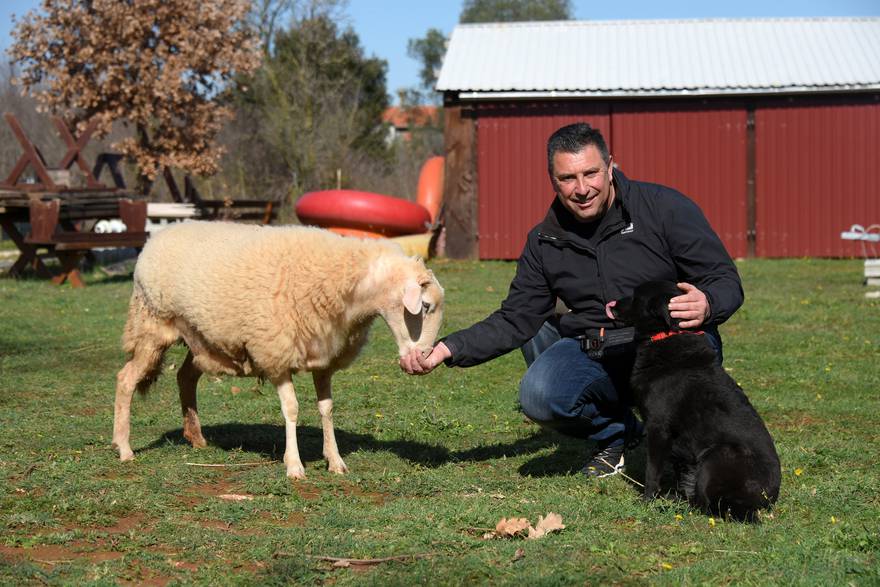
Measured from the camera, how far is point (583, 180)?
4980 millimetres

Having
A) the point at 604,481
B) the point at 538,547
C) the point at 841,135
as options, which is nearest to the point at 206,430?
the point at 604,481

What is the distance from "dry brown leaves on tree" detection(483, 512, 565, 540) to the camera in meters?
4.31

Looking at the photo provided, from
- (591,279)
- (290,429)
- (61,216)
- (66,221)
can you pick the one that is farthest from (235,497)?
(66,221)

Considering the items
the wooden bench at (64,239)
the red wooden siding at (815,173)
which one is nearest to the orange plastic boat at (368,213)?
the wooden bench at (64,239)

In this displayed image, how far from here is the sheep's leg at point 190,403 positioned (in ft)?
21.0

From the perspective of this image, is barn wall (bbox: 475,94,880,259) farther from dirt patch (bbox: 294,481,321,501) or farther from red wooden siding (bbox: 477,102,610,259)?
dirt patch (bbox: 294,481,321,501)

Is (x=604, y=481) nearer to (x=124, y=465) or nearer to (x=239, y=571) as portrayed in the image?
(x=239, y=571)

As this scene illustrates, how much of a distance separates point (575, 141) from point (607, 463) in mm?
1737

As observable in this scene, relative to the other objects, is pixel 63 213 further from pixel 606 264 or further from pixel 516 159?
pixel 606 264

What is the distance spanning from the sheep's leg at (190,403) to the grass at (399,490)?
94 mm

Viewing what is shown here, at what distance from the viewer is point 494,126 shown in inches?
776

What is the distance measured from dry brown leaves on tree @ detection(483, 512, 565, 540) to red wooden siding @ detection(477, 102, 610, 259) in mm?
15410

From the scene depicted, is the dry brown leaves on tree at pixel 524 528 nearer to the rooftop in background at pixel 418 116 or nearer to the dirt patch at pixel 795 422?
the dirt patch at pixel 795 422

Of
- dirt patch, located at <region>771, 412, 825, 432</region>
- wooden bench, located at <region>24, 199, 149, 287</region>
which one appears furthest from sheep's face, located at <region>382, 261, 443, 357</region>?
wooden bench, located at <region>24, 199, 149, 287</region>
